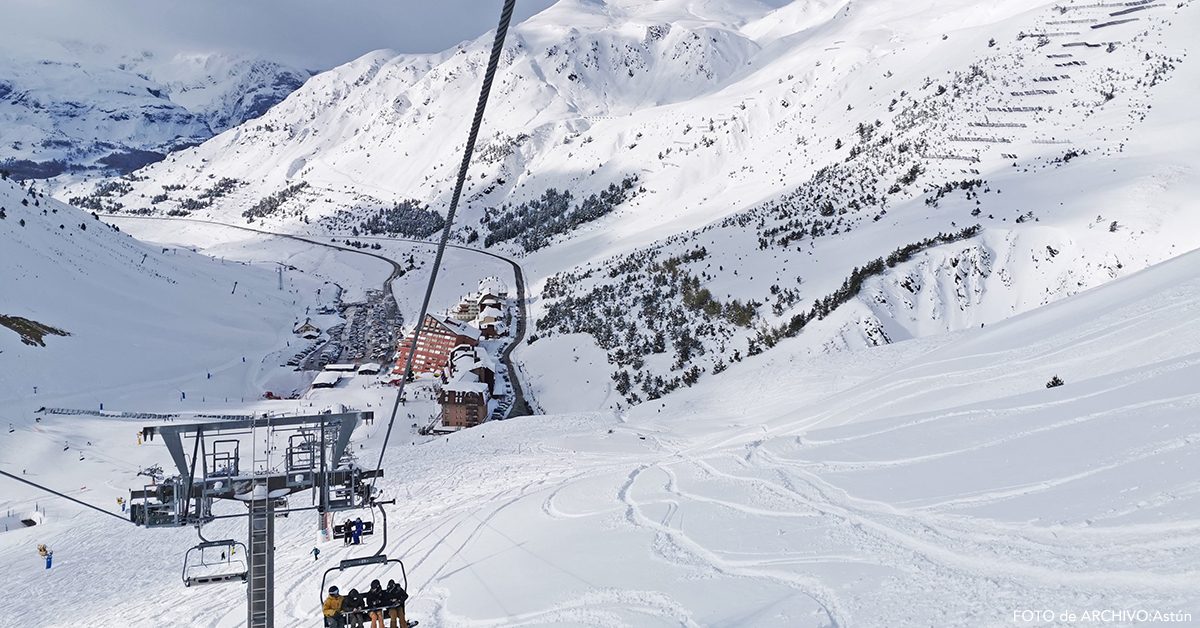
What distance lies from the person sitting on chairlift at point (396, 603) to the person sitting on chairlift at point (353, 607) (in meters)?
0.32

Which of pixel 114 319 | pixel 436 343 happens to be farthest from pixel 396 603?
pixel 114 319

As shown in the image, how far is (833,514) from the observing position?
30.8ft

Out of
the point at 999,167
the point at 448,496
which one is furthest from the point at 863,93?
the point at 448,496

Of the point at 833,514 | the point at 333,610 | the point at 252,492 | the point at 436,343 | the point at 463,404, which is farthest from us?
the point at 436,343

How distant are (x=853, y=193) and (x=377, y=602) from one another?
42.3m

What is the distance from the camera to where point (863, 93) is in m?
72.4

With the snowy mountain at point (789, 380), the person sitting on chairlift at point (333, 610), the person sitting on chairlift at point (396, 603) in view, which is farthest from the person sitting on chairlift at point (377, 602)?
the snowy mountain at point (789, 380)

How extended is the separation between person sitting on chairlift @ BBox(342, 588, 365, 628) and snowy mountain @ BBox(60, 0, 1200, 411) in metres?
20.8

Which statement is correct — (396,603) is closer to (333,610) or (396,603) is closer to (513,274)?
(333,610)

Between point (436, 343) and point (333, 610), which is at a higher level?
point (436, 343)

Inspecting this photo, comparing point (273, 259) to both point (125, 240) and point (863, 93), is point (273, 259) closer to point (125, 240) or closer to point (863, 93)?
point (125, 240)

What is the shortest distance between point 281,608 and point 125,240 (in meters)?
60.8

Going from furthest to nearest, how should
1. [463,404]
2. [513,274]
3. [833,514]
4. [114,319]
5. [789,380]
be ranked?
[513,274]
[114,319]
[463,404]
[789,380]
[833,514]

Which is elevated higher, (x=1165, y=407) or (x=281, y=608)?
(x=1165, y=407)
